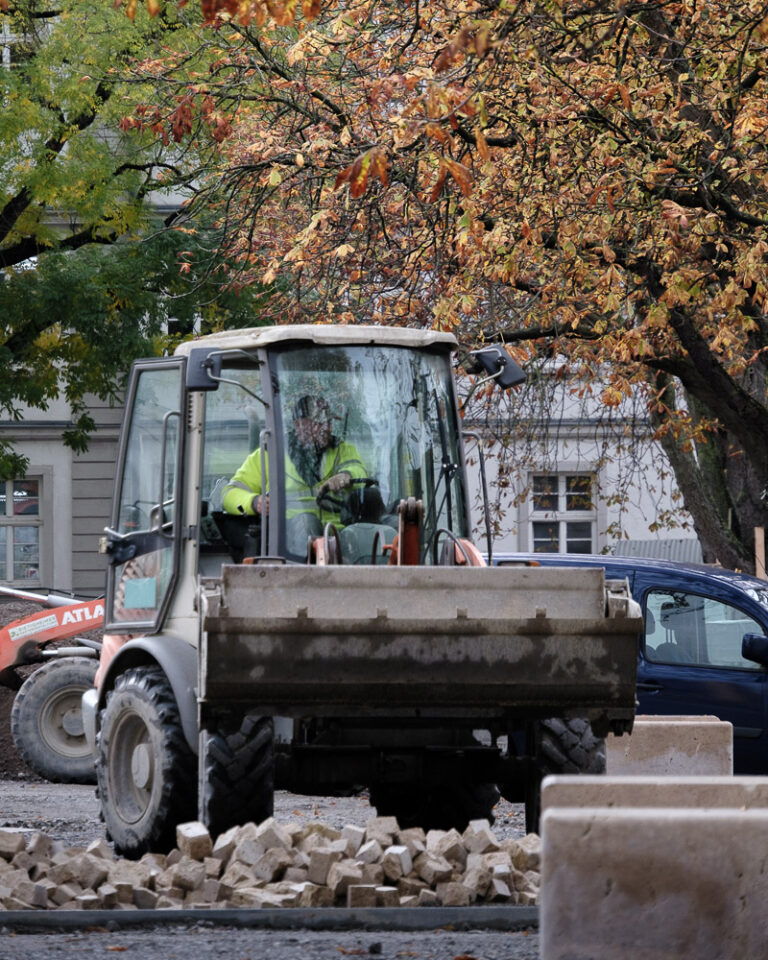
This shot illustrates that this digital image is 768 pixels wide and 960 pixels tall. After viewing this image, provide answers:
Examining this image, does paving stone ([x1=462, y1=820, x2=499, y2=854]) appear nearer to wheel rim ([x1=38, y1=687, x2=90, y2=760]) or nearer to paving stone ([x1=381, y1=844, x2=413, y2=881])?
paving stone ([x1=381, y1=844, x2=413, y2=881])

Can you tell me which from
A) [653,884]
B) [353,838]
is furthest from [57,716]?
[653,884]

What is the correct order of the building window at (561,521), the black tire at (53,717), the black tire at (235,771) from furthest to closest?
the building window at (561,521), the black tire at (53,717), the black tire at (235,771)

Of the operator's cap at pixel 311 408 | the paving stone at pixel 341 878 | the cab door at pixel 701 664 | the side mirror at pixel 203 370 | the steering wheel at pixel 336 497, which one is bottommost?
the paving stone at pixel 341 878

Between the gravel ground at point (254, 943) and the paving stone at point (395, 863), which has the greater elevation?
the paving stone at point (395, 863)

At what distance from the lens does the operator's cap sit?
356 inches

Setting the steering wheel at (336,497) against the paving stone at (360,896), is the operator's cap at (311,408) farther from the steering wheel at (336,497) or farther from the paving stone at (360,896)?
the paving stone at (360,896)

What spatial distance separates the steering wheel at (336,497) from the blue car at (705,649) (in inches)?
115

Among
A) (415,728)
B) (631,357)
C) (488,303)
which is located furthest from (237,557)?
(488,303)

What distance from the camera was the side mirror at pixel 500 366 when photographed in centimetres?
910

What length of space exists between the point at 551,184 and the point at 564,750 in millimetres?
6188

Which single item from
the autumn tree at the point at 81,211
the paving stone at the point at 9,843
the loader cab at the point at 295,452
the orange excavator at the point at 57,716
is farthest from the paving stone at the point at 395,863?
the autumn tree at the point at 81,211

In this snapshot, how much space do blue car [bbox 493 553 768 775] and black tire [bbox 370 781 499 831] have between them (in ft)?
7.61

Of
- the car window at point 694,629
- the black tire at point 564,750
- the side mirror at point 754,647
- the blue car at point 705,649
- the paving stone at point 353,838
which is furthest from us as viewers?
the car window at point 694,629

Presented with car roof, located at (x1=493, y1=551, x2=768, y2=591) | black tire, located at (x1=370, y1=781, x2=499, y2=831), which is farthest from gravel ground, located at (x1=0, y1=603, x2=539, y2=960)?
car roof, located at (x1=493, y1=551, x2=768, y2=591)
